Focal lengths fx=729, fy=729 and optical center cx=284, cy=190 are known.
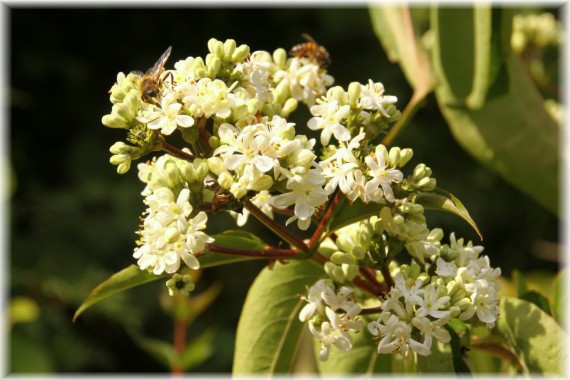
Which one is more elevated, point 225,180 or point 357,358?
point 225,180

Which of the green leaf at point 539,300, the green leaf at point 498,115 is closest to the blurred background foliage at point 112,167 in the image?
the green leaf at point 498,115

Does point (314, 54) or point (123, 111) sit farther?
point (314, 54)

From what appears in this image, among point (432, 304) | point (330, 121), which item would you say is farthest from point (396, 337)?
point (330, 121)

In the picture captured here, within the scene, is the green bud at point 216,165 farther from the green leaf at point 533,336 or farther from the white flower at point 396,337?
the green leaf at point 533,336

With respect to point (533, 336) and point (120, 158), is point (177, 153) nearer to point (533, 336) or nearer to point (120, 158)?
point (120, 158)

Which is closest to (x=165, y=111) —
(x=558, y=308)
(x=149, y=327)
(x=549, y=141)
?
(x=558, y=308)

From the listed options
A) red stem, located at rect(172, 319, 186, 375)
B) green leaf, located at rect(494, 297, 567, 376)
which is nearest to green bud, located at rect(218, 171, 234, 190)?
green leaf, located at rect(494, 297, 567, 376)
